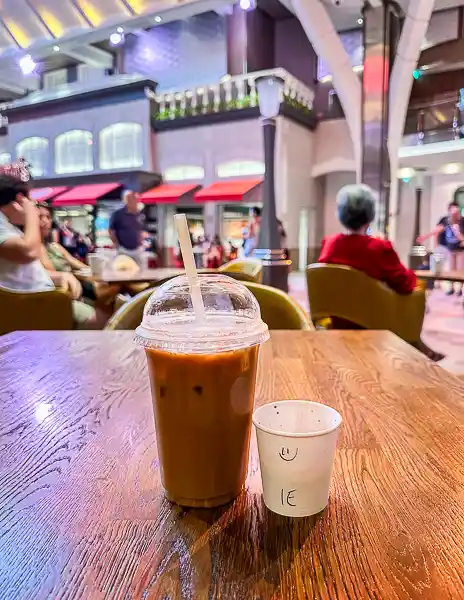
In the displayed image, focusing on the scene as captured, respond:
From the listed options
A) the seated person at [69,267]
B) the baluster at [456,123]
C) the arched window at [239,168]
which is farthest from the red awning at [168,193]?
the seated person at [69,267]

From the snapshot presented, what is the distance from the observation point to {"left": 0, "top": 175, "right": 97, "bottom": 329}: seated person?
2.70 m

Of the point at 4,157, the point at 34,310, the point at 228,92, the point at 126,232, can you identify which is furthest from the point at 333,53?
the point at 4,157

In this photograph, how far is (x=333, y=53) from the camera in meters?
8.36

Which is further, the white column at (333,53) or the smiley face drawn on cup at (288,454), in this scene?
the white column at (333,53)

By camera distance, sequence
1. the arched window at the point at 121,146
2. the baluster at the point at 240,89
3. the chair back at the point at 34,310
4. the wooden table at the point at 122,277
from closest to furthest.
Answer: the chair back at the point at 34,310 < the wooden table at the point at 122,277 < the baluster at the point at 240,89 < the arched window at the point at 121,146

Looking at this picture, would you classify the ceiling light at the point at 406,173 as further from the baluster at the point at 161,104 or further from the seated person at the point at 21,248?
the seated person at the point at 21,248

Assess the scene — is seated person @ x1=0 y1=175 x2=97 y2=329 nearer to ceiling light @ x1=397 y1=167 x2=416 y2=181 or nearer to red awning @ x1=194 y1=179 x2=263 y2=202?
red awning @ x1=194 y1=179 x2=263 y2=202

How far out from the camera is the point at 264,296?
1.86 metres

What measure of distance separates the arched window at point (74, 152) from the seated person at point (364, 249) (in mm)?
11664

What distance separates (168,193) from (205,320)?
38.8 ft

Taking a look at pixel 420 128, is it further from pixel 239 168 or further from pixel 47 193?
pixel 47 193

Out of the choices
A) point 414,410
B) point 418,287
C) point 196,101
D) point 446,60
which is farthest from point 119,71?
point 414,410

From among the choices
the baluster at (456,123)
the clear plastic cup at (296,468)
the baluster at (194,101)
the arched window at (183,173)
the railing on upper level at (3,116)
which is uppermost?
the railing on upper level at (3,116)

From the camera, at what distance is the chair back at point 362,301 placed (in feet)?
10.2
